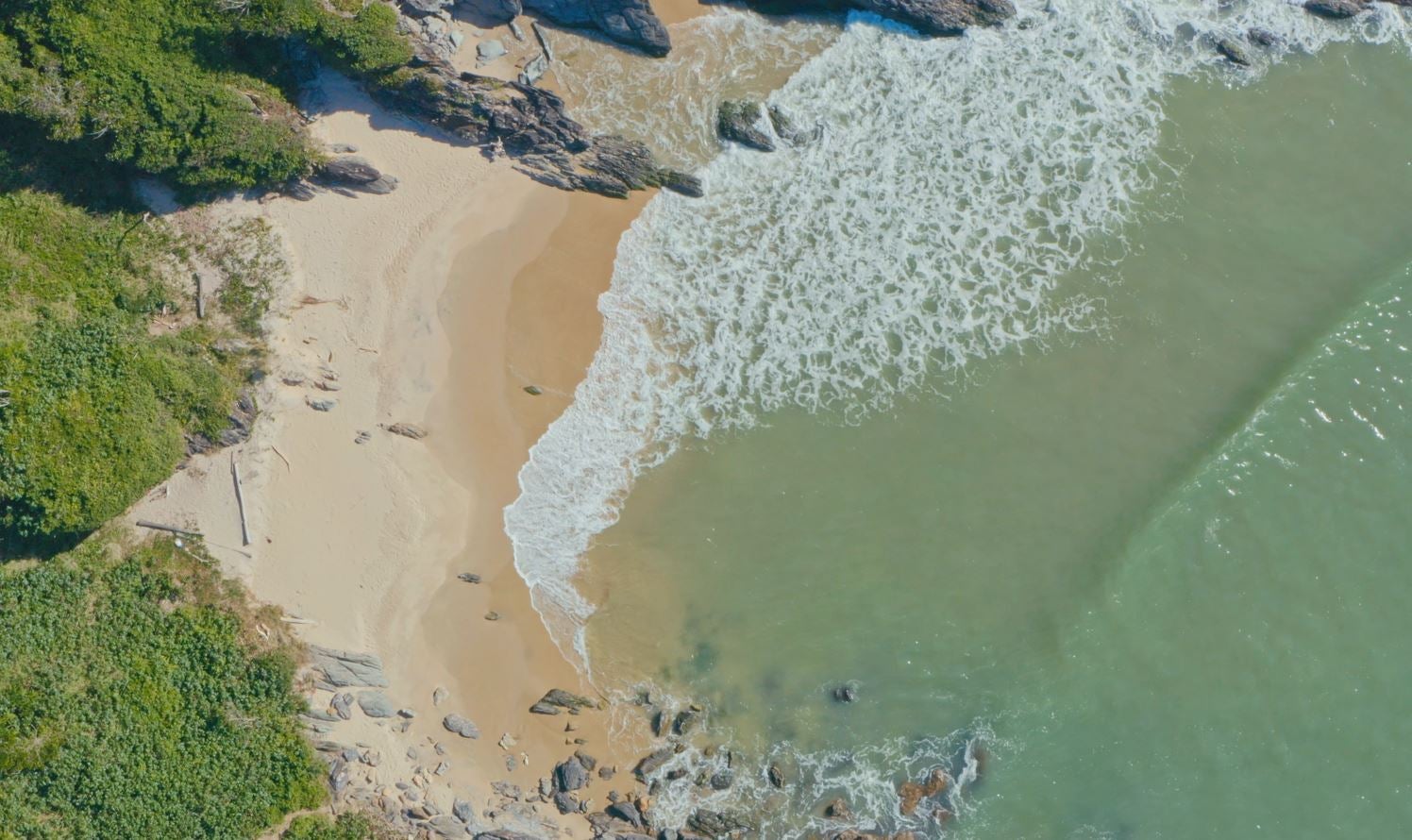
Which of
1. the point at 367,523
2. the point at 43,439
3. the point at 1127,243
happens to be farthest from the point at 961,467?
the point at 43,439

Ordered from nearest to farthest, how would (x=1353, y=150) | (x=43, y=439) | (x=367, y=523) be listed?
(x=43, y=439) → (x=367, y=523) → (x=1353, y=150)

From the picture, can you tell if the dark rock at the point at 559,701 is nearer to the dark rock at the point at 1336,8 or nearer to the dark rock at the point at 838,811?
the dark rock at the point at 838,811

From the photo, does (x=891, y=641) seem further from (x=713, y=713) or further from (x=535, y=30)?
(x=535, y=30)

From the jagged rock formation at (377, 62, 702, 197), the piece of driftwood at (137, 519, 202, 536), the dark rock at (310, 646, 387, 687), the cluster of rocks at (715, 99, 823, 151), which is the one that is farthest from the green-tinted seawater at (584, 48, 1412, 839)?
the piece of driftwood at (137, 519, 202, 536)

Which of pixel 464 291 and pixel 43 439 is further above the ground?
pixel 464 291

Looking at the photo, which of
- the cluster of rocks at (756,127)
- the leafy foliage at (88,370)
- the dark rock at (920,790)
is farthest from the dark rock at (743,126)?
the dark rock at (920,790)

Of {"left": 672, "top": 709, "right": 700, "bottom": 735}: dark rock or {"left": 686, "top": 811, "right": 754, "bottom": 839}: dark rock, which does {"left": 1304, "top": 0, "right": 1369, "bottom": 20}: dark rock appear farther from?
{"left": 686, "top": 811, "right": 754, "bottom": 839}: dark rock

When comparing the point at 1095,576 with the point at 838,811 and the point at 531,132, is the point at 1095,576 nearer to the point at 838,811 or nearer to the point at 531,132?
the point at 838,811

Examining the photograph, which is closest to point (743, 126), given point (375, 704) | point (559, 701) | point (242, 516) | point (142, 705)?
point (559, 701)
